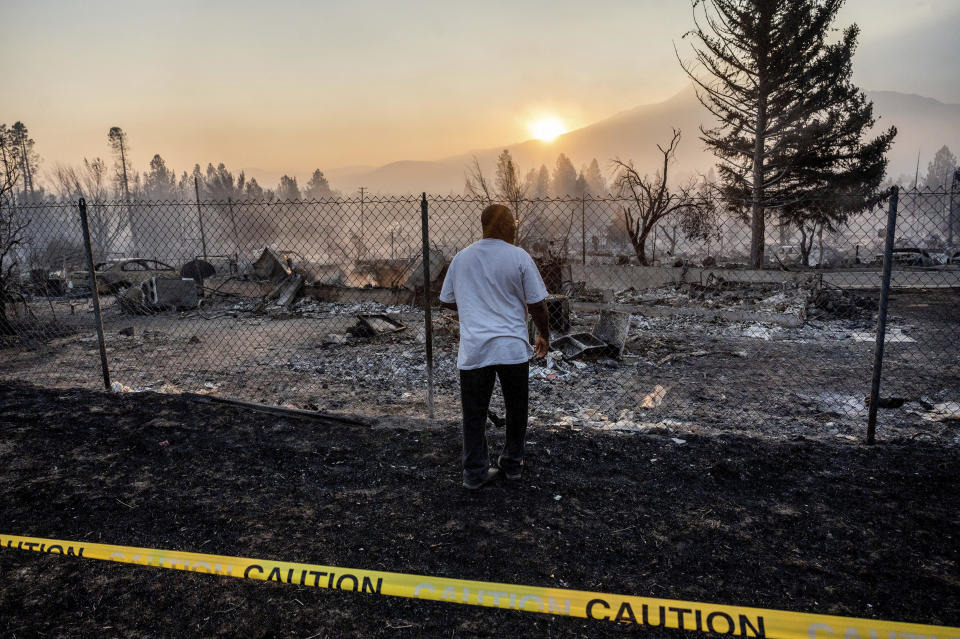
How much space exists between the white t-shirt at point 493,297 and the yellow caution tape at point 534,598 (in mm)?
1229

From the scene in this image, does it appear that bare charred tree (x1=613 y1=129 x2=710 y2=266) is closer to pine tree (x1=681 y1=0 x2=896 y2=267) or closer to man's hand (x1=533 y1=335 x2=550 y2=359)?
pine tree (x1=681 y1=0 x2=896 y2=267)

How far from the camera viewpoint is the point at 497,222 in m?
3.02

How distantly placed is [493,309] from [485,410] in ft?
2.14

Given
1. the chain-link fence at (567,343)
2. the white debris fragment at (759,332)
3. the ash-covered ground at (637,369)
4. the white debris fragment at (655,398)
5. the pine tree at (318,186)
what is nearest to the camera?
the ash-covered ground at (637,369)

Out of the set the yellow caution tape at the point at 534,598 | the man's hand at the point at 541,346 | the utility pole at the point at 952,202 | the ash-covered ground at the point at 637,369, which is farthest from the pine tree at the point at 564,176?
the yellow caution tape at the point at 534,598

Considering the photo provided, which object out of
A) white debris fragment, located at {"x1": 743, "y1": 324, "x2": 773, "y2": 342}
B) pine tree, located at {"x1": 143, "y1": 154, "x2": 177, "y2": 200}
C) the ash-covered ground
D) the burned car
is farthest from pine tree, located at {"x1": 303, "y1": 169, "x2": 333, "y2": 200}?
white debris fragment, located at {"x1": 743, "y1": 324, "x2": 773, "y2": 342}

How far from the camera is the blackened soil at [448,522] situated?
223 centimetres

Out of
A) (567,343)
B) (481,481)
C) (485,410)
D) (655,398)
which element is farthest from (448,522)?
(567,343)

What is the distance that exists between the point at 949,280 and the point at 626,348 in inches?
719

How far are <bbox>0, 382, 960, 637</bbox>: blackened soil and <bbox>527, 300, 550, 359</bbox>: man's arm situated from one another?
3.03ft

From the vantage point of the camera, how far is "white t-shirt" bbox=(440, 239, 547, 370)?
2986 millimetres

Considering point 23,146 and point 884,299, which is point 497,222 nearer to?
point 884,299

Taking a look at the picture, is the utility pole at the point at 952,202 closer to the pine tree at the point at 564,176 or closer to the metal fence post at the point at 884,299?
the metal fence post at the point at 884,299

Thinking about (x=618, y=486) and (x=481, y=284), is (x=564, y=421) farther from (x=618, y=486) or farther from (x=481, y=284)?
(x=481, y=284)
